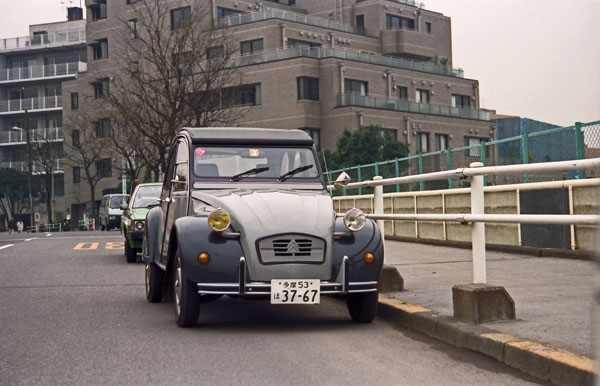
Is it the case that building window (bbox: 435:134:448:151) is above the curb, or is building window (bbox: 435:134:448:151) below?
above

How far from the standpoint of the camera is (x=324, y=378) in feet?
17.7

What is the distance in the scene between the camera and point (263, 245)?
23.4 feet

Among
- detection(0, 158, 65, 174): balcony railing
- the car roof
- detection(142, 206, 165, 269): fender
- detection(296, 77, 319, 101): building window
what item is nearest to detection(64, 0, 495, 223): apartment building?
detection(296, 77, 319, 101): building window

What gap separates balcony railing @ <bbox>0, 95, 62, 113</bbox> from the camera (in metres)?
82.7

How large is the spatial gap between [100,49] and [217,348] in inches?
2644

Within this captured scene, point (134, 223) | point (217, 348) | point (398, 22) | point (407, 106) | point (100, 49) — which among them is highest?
point (398, 22)

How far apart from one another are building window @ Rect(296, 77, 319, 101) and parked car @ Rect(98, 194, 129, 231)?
1583 cm

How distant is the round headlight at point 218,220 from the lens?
724 centimetres

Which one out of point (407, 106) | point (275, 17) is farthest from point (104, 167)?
point (407, 106)

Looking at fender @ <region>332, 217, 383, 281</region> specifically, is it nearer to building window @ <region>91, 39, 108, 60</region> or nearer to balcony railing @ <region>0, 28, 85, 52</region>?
building window @ <region>91, 39, 108, 60</region>

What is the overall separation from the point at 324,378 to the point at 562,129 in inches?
357

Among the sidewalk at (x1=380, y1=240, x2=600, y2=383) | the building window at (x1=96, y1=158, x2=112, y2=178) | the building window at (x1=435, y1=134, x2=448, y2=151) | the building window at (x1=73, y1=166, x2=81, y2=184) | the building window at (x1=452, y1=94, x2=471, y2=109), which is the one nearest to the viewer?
the sidewalk at (x1=380, y1=240, x2=600, y2=383)

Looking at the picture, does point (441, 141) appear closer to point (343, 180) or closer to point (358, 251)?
point (343, 180)

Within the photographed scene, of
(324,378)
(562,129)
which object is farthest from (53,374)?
(562,129)
